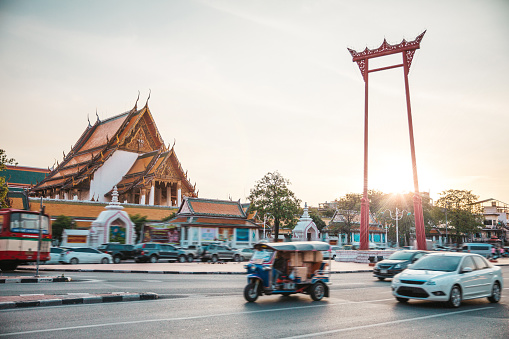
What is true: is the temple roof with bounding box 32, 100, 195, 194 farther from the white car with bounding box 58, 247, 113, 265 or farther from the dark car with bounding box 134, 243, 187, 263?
the white car with bounding box 58, 247, 113, 265

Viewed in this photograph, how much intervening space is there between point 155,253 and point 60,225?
9.00 m

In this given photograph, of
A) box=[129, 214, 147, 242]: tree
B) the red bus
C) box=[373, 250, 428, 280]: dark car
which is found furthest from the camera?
box=[129, 214, 147, 242]: tree

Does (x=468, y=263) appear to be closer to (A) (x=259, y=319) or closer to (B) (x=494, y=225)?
(A) (x=259, y=319)

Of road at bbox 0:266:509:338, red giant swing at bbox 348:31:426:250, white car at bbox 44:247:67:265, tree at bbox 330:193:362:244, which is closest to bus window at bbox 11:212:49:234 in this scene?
white car at bbox 44:247:67:265

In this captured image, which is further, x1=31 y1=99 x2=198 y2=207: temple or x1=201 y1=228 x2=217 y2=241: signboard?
x1=31 y1=99 x2=198 y2=207: temple

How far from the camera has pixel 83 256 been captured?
94.1 ft

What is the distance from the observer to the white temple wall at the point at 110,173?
163 feet

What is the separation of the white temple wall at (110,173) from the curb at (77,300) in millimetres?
39004

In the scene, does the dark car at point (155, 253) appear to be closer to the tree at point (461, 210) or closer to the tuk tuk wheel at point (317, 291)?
the tuk tuk wheel at point (317, 291)

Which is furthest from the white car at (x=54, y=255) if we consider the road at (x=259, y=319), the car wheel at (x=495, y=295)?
the car wheel at (x=495, y=295)

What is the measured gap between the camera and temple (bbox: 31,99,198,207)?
4859 cm

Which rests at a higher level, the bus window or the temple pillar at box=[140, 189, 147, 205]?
the temple pillar at box=[140, 189, 147, 205]

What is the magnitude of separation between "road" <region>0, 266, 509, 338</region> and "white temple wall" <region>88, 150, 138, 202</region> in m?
38.9

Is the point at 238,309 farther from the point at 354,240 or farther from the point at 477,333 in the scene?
the point at 354,240
